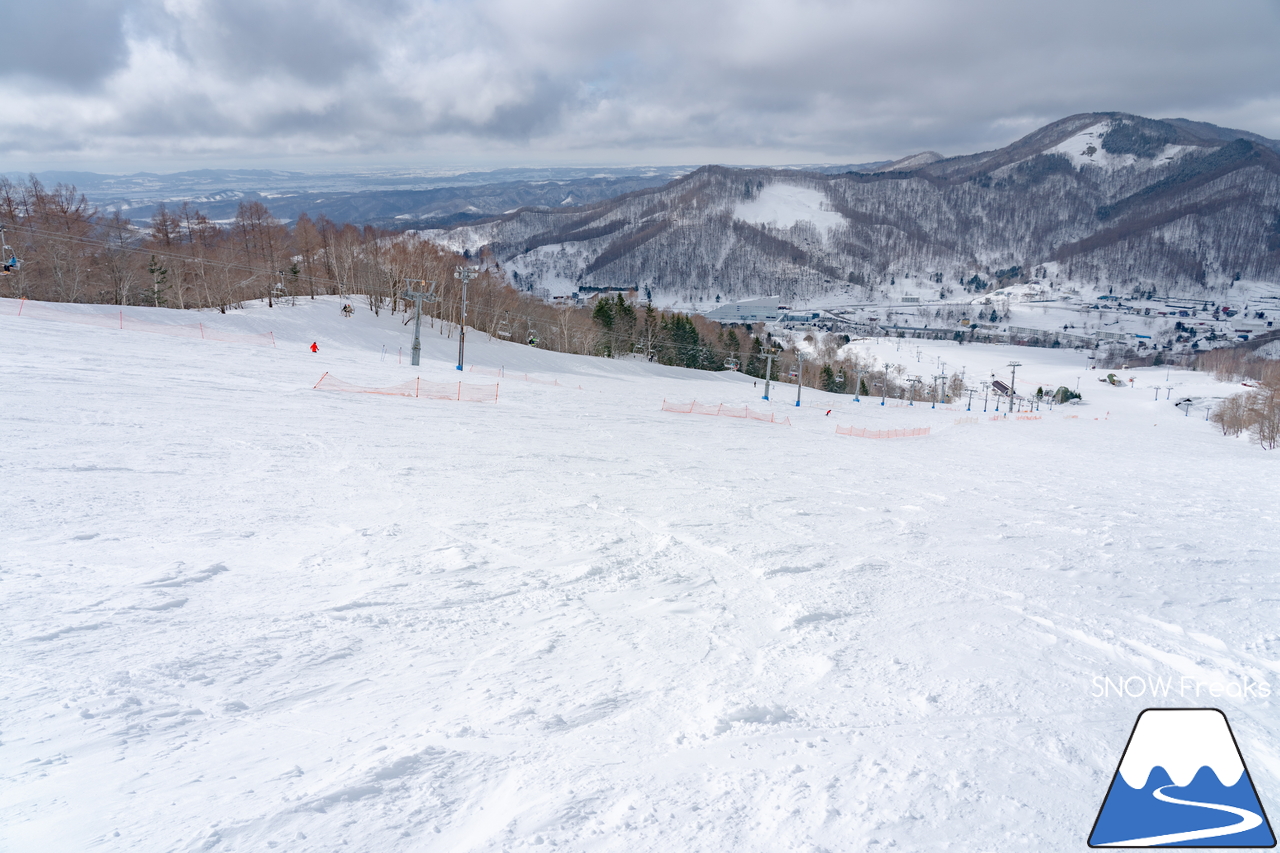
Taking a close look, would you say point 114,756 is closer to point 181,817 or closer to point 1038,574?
point 181,817

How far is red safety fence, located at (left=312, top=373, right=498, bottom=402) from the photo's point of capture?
22.5 m

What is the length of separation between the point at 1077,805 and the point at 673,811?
246cm

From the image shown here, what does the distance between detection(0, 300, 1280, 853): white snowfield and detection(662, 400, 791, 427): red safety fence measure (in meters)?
16.7

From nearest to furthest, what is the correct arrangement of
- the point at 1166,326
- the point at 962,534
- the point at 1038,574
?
the point at 1038,574
the point at 962,534
the point at 1166,326

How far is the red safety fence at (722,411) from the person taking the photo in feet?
103

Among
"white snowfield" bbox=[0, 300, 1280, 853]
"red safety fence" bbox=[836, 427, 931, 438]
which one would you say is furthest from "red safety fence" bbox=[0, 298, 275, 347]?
"red safety fence" bbox=[836, 427, 931, 438]

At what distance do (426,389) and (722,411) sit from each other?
51.1ft

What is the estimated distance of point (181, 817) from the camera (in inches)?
138

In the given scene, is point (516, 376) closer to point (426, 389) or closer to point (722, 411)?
point (426, 389)

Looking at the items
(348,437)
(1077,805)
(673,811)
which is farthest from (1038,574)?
(348,437)

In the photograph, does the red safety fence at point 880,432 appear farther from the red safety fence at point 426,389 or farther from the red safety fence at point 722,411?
the red safety fence at point 426,389

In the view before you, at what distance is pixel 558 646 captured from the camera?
19.3 ft

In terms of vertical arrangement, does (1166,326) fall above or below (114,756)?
above

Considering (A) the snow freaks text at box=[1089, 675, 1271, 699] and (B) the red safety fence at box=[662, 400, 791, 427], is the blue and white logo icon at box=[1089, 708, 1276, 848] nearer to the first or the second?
(A) the snow freaks text at box=[1089, 675, 1271, 699]
